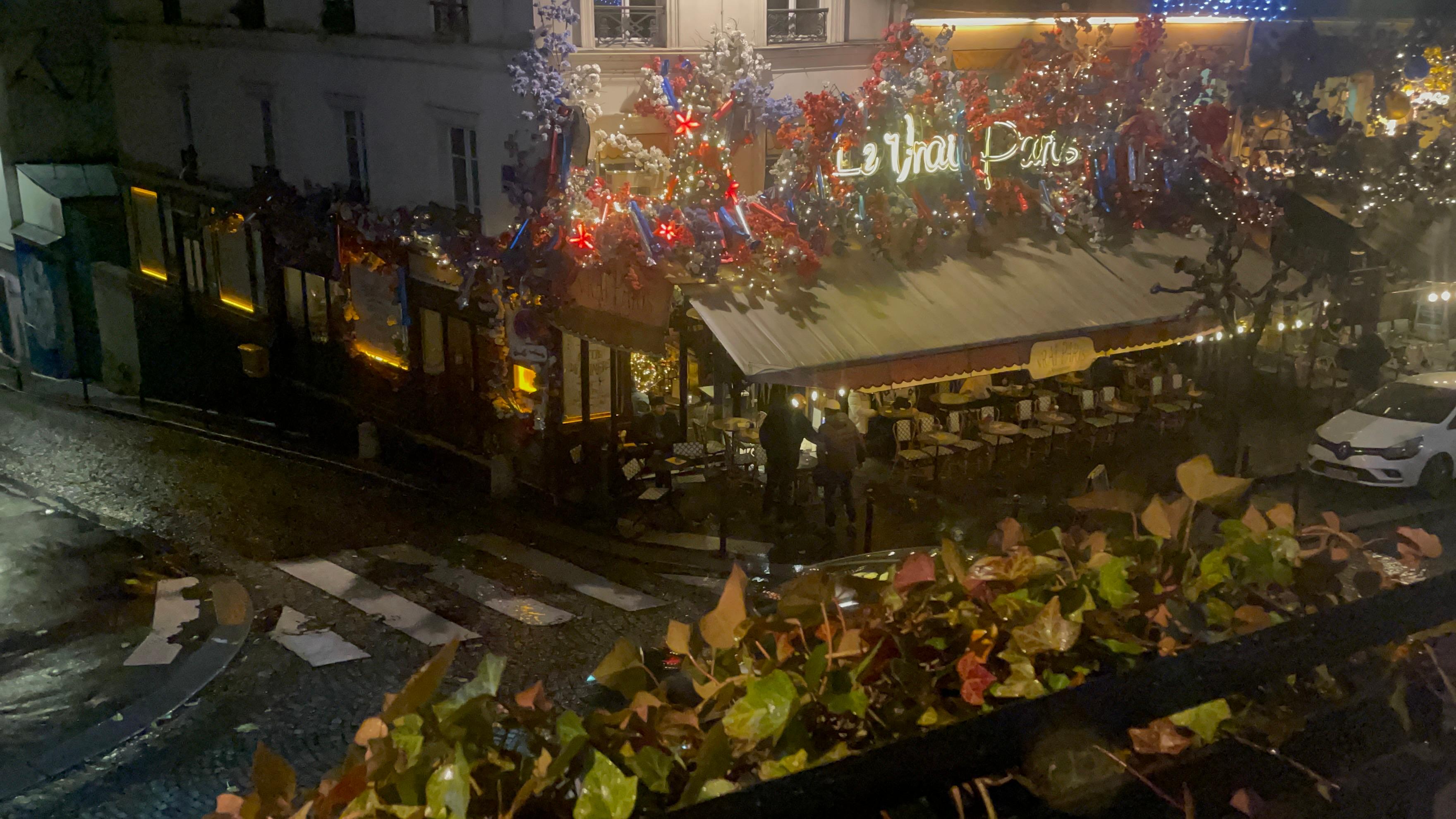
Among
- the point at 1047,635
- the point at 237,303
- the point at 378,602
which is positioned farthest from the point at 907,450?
the point at 237,303

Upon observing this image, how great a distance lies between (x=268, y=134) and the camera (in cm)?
2116

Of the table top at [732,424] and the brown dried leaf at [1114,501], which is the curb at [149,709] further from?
the brown dried leaf at [1114,501]

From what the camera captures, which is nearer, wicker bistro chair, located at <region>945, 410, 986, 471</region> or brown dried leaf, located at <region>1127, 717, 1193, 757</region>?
brown dried leaf, located at <region>1127, 717, 1193, 757</region>

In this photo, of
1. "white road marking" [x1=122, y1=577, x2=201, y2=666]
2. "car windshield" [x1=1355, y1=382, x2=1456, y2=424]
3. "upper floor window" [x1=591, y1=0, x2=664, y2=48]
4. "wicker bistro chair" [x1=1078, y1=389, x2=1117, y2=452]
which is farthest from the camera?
"wicker bistro chair" [x1=1078, y1=389, x2=1117, y2=452]

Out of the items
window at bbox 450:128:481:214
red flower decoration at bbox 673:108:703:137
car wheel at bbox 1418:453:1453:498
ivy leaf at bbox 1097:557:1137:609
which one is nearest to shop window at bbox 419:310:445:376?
window at bbox 450:128:481:214

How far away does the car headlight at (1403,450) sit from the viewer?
51.1ft

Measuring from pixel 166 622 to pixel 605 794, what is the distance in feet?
36.1

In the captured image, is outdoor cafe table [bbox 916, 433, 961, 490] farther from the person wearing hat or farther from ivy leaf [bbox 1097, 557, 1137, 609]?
ivy leaf [bbox 1097, 557, 1137, 609]

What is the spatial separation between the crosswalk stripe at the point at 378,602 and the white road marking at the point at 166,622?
121 cm

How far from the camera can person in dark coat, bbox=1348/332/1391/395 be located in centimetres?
1958

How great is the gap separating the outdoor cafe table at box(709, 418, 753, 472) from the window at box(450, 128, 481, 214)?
4.68 m

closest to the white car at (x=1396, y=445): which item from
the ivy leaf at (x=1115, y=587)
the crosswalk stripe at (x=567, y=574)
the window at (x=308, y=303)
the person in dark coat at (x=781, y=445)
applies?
the person in dark coat at (x=781, y=445)

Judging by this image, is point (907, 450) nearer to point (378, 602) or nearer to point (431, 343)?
point (378, 602)

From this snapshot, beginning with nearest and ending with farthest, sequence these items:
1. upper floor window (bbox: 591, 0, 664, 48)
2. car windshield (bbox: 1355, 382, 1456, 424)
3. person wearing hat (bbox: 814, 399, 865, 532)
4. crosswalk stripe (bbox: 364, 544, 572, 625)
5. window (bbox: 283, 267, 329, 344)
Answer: crosswalk stripe (bbox: 364, 544, 572, 625), person wearing hat (bbox: 814, 399, 865, 532), upper floor window (bbox: 591, 0, 664, 48), car windshield (bbox: 1355, 382, 1456, 424), window (bbox: 283, 267, 329, 344)
